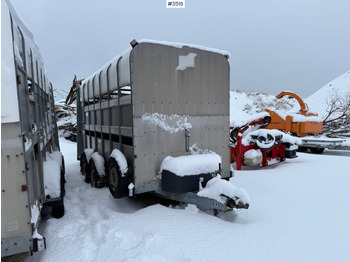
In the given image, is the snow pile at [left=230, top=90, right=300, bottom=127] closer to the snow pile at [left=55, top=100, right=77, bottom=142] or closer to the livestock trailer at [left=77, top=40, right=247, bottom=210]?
the snow pile at [left=55, top=100, right=77, bottom=142]

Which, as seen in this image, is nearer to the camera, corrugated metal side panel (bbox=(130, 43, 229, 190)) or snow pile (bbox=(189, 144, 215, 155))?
corrugated metal side panel (bbox=(130, 43, 229, 190))

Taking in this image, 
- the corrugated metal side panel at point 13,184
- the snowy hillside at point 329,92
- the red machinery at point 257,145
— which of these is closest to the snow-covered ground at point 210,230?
the corrugated metal side panel at point 13,184

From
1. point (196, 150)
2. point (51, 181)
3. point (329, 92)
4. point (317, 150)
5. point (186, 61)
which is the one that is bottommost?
point (317, 150)

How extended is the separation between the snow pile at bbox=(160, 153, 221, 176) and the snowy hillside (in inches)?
880

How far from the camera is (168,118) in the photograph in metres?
4.14

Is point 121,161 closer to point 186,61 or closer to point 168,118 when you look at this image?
point 168,118

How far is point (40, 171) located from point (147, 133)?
169cm

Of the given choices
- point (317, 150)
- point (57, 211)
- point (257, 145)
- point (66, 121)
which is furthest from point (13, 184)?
point (66, 121)

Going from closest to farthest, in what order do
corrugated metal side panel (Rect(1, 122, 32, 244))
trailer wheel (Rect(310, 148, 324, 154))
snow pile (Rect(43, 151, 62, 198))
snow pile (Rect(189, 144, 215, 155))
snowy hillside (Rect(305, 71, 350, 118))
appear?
1. corrugated metal side panel (Rect(1, 122, 32, 244))
2. snow pile (Rect(43, 151, 62, 198))
3. snow pile (Rect(189, 144, 215, 155))
4. trailer wheel (Rect(310, 148, 324, 154))
5. snowy hillside (Rect(305, 71, 350, 118))

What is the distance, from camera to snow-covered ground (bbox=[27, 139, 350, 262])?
2687 millimetres

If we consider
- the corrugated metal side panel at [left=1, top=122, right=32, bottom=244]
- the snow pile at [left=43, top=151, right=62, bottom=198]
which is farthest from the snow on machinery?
the corrugated metal side panel at [left=1, top=122, right=32, bottom=244]

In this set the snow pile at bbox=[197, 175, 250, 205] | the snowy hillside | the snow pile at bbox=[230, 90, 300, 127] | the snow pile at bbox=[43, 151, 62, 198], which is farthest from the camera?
the snow pile at bbox=[230, 90, 300, 127]

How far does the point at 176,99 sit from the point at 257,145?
155 inches

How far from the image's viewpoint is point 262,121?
7426 millimetres
